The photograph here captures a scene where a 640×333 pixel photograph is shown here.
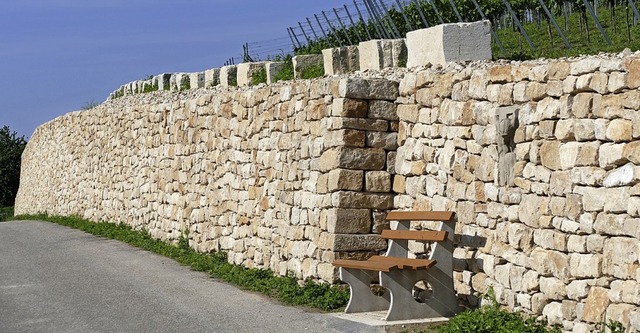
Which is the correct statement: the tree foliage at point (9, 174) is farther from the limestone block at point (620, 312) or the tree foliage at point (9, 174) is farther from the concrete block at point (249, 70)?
the limestone block at point (620, 312)

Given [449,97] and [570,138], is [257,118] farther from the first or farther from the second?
[570,138]

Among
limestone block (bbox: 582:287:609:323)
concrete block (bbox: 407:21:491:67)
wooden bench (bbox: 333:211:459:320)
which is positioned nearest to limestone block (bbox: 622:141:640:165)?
limestone block (bbox: 582:287:609:323)

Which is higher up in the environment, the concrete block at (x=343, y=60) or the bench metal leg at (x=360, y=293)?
the concrete block at (x=343, y=60)

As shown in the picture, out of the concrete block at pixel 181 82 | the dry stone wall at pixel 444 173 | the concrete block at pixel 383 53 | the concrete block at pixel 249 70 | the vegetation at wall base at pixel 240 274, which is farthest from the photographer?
the concrete block at pixel 181 82

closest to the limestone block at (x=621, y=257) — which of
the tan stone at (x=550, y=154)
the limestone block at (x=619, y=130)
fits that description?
the limestone block at (x=619, y=130)

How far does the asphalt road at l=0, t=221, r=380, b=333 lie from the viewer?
10125 millimetres

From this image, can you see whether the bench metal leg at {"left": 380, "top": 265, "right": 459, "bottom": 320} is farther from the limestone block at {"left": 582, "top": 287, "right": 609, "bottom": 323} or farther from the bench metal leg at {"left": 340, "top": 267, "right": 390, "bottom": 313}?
the limestone block at {"left": 582, "top": 287, "right": 609, "bottom": 323}

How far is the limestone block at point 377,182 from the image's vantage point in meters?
11.3

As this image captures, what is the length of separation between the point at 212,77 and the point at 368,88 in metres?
12.9

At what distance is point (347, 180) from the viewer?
1122cm

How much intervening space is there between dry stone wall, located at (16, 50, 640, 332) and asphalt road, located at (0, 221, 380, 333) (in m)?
Answer: 0.96

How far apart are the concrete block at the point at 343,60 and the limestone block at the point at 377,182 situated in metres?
5.19

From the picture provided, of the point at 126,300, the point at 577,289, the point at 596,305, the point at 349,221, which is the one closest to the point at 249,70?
the point at 126,300

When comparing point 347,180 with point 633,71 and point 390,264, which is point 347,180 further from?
point 633,71
